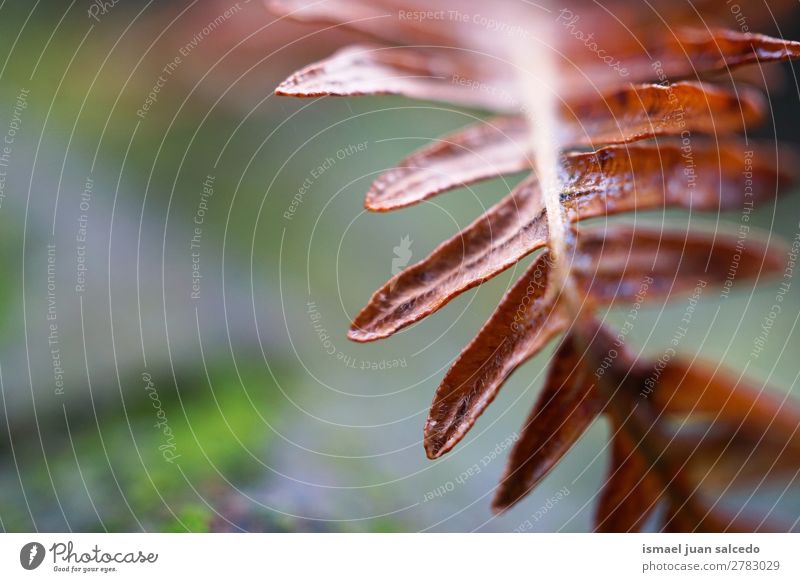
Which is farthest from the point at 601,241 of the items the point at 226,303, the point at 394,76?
the point at 226,303

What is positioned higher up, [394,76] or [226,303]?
[394,76]

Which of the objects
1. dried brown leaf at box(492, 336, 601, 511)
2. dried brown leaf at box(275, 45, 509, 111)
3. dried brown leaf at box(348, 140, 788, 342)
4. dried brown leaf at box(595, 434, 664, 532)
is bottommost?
dried brown leaf at box(595, 434, 664, 532)
